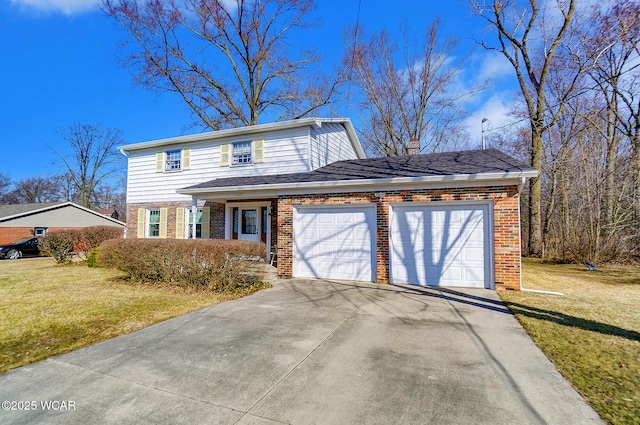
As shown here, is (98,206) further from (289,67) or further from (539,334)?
(539,334)

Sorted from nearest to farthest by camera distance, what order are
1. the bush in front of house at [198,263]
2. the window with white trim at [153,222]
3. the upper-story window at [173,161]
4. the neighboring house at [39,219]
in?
1. the bush in front of house at [198,263]
2. the upper-story window at [173,161]
3. the window with white trim at [153,222]
4. the neighboring house at [39,219]

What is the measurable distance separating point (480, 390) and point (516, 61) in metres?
18.9

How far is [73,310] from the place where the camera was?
217 inches

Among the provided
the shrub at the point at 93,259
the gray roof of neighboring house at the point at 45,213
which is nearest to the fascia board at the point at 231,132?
the shrub at the point at 93,259

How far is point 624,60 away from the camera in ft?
45.6

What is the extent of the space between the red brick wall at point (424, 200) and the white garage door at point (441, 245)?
0.74 ft

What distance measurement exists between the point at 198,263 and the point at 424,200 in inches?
229

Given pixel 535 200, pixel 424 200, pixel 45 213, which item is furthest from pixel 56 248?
pixel 535 200

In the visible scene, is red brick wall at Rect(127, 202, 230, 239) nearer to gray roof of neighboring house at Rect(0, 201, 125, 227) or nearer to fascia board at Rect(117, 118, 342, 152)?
A: fascia board at Rect(117, 118, 342, 152)

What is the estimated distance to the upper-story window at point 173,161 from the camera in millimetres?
13805

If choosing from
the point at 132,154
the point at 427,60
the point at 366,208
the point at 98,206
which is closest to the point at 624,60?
the point at 427,60

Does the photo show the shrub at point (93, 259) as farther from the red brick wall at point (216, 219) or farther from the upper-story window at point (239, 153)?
the upper-story window at point (239, 153)

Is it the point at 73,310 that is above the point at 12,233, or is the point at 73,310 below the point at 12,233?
below

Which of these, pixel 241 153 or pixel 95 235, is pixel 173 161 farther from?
pixel 95 235
